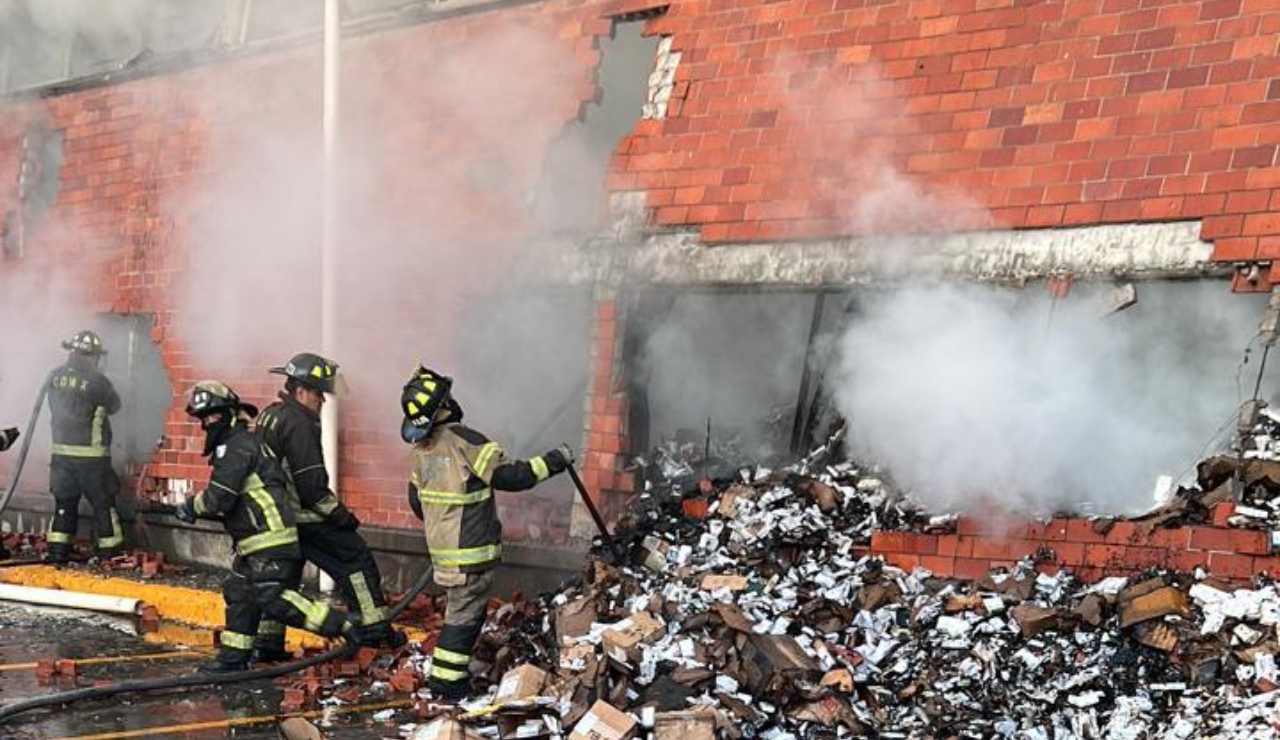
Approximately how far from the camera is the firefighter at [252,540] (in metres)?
7.43

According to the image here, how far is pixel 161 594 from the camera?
370 inches

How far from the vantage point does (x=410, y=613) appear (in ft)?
28.5

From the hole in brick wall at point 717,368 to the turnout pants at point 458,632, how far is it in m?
1.64

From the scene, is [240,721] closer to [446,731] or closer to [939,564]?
[446,731]

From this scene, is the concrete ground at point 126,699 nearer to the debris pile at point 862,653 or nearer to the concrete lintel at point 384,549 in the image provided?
the debris pile at point 862,653

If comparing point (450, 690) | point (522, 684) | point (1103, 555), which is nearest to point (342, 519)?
point (450, 690)

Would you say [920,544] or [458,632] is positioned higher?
[920,544]

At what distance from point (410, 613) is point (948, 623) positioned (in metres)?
3.96

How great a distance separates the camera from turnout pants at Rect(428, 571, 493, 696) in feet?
22.6

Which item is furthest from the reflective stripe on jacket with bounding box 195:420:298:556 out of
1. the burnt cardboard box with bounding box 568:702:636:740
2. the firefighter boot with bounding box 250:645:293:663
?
the burnt cardboard box with bounding box 568:702:636:740

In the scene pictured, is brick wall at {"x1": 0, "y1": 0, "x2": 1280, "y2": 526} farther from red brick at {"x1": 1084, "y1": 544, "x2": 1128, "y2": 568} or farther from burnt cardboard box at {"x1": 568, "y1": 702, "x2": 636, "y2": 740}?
burnt cardboard box at {"x1": 568, "y1": 702, "x2": 636, "y2": 740}

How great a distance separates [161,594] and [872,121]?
5.84m

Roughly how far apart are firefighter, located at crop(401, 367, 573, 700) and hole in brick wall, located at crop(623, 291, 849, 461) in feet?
4.52

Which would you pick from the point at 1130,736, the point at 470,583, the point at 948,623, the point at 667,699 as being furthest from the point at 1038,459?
the point at 470,583
